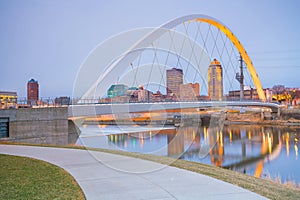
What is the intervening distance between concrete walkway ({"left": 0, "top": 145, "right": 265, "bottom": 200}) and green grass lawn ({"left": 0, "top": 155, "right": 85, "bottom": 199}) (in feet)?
0.93

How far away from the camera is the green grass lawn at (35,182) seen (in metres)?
5.56

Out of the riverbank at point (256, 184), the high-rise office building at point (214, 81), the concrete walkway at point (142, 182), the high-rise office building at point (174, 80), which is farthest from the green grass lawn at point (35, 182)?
the high-rise office building at point (214, 81)

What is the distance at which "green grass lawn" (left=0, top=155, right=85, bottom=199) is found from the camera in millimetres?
5557

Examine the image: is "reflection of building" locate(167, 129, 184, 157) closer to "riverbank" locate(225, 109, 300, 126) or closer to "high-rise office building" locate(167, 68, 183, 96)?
"high-rise office building" locate(167, 68, 183, 96)

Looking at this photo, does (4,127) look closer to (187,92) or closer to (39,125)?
(39,125)

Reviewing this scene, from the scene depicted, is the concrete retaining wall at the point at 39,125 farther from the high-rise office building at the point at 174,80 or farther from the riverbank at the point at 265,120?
the riverbank at the point at 265,120

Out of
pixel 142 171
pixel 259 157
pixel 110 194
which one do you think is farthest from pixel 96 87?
pixel 110 194

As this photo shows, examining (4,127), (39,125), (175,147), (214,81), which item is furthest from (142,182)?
(214,81)

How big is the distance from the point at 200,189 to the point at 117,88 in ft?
51.8

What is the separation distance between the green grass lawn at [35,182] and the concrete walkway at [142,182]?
11.2 inches

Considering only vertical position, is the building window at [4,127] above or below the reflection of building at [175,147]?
above

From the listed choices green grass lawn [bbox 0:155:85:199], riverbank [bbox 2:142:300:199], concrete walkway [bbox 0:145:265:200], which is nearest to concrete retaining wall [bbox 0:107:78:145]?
green grass lawn [bbox 0:155:85:199]

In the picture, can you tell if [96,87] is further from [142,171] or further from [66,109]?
[142,171]

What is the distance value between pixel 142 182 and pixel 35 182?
2476 millimetres
